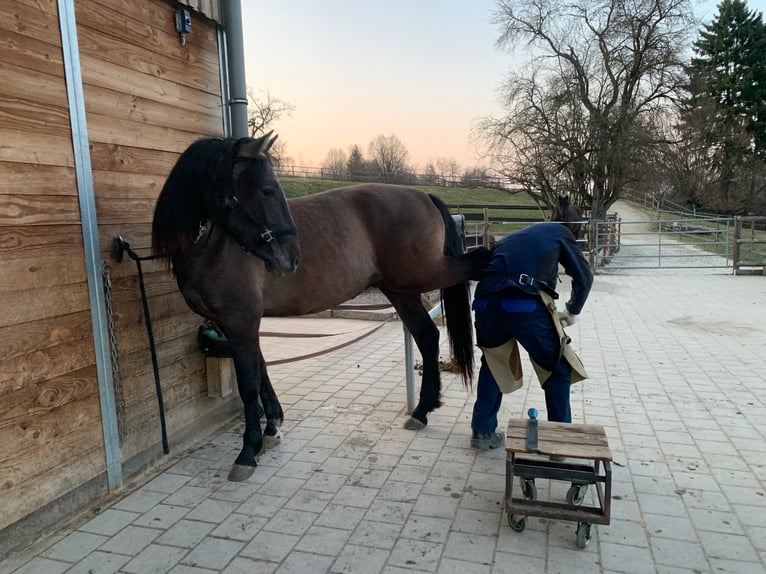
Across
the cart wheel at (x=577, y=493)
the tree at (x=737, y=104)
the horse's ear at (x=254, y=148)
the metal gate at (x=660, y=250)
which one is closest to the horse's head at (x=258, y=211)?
the horse's ear at (x=254, y=148)

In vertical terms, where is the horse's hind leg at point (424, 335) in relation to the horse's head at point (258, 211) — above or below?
below

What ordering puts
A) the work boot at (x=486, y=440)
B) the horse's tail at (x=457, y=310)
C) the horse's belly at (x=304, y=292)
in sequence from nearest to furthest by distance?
the horse's belly at (x=304, y=292) < the work boot at (x=486, y=440) < the horse's tail at (x=457, y=310)

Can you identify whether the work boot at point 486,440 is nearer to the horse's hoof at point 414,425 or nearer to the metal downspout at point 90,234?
the horse's hoof at point 414,425

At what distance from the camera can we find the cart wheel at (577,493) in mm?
2240

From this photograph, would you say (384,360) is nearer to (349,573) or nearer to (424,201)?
(424,201)

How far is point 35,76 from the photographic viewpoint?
214 centimetres

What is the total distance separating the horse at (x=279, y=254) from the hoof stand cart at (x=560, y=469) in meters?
1.12

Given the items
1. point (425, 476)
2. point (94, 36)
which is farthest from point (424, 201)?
point (94, 36)

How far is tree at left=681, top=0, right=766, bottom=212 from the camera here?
77.7ft

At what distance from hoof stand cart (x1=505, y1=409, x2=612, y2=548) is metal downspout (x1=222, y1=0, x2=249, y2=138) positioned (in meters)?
2.53

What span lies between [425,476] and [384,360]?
2422mm

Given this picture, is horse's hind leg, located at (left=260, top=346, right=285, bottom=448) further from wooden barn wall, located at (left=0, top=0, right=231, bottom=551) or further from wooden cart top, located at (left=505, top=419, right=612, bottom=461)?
wooden cart top, located at (left=505, top=419, right=612, bottom=461)

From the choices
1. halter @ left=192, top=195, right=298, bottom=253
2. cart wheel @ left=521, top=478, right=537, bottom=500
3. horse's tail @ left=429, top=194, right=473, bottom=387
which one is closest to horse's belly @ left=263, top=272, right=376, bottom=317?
halter @ left=192, top=195, right=298, bottom=253

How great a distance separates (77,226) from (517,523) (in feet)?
7.79
